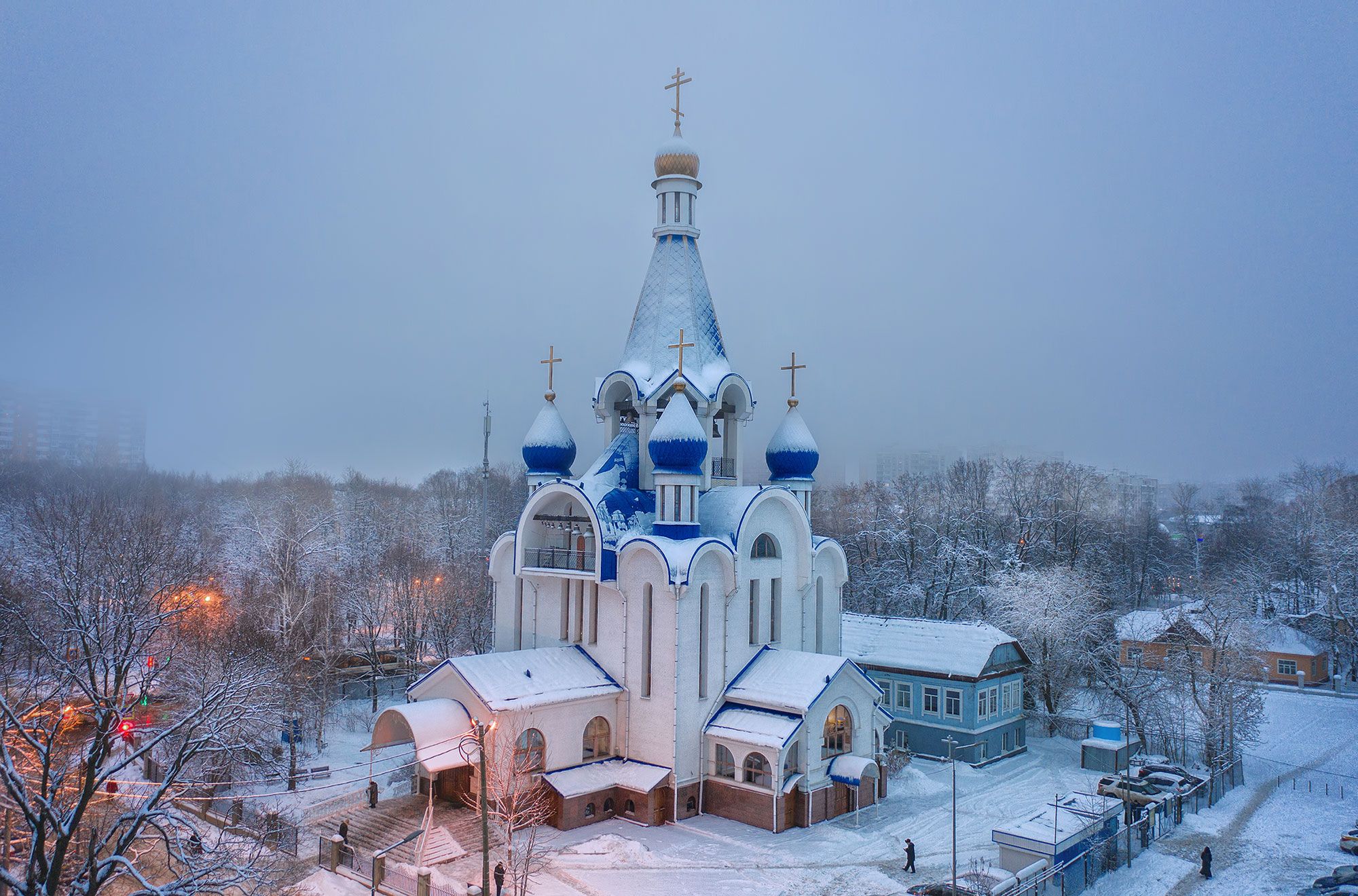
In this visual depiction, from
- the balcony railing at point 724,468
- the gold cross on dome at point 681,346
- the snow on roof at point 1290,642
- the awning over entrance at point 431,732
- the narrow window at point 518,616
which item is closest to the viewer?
the awning over entrance at point 431,732

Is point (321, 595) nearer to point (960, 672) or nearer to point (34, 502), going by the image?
point (34, 502)

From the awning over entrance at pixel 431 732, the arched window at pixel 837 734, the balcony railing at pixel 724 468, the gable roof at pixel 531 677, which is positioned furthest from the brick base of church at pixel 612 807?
the balcony railing at pixel 724 468

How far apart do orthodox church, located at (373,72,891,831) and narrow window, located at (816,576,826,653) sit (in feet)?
0.18

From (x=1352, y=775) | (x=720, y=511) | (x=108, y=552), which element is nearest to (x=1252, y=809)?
(x=1352, y=775)

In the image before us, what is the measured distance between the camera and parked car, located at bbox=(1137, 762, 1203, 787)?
22594mm

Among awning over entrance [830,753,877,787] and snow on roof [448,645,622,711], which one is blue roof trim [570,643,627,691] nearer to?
snow on roof [448,645,622,711]

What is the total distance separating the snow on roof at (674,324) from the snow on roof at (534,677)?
6.65m

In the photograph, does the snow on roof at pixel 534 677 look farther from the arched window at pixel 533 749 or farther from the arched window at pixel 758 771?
the arched window at pixel 758 771

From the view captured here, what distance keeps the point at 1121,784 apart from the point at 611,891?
43.4 feet

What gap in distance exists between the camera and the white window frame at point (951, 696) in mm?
25703

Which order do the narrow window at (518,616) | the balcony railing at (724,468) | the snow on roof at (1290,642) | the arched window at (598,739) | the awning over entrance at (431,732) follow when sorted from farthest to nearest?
Result: the snow on roof at (1290,642)
the balcony railing at (724,468)
the narrow window at (518,616)
the arched window at (598,739)
the awning over entrance at (431,732)

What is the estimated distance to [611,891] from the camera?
15.8m

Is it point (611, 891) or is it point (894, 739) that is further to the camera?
point (894, 739)

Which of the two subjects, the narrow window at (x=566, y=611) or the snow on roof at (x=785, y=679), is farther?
the narrow window at (x=566, y=611)
